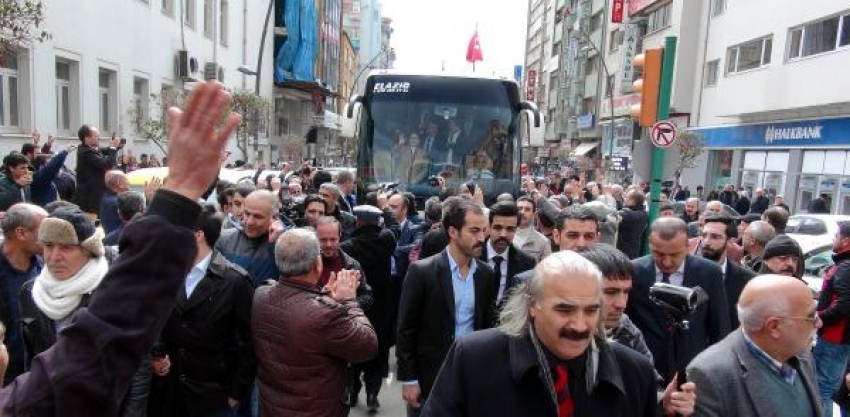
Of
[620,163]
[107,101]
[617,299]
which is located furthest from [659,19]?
[617,299]

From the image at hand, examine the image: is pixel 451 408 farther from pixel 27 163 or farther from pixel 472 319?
pixel 27 163

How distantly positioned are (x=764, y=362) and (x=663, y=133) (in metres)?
6.55

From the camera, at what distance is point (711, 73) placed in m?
32.8

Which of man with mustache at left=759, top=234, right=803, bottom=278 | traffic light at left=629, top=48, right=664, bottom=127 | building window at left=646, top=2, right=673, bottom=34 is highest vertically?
building window at left=646, top=2, right=673, bottom=34

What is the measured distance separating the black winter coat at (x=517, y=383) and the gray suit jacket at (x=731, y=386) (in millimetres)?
380

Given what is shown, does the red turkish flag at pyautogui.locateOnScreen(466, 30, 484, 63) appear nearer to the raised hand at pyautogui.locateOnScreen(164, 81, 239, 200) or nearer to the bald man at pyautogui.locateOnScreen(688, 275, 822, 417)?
the bald man at pyautogui.locateOnScreen(688, 275, 822, 417)

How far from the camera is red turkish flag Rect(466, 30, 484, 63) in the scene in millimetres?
29756

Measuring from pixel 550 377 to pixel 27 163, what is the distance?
677 centimetres

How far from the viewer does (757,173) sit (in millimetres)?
27719

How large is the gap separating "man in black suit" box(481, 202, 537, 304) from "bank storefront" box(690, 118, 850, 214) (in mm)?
19653

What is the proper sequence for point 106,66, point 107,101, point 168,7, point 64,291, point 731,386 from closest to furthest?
point 731,386 < point 64,291 < point 106,66 < point 107,101 < point 168,7

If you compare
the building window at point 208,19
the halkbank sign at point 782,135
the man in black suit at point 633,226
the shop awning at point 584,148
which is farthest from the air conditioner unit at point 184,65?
the shop awning at point 584,148

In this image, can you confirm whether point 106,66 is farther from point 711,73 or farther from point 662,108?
point 711,73

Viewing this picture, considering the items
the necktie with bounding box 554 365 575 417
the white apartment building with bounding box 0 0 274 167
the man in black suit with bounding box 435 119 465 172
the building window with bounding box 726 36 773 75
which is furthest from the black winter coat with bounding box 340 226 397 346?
the building window with bounding box 726 36 773 75
